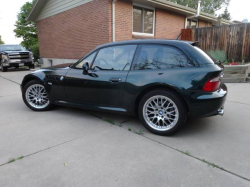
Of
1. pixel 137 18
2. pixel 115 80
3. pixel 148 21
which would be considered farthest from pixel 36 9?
pixel 115 80

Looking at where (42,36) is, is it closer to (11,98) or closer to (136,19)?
(136,19)

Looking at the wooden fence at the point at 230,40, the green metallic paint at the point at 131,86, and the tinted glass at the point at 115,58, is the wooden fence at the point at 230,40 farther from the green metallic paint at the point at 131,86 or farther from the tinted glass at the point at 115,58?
the tinted glass at the point at 115,58

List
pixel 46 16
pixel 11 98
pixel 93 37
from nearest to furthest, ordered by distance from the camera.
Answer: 1. pixel 11 98
2. pixel 93 37
3. pixel 46 16

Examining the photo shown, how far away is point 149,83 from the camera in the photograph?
290 cm

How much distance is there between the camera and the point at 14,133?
10.0ft

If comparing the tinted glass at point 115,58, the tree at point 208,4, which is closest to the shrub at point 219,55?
the tinted glass at point 115,58

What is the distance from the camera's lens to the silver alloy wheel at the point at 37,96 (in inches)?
161

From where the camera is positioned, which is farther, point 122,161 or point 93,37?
point 93,37

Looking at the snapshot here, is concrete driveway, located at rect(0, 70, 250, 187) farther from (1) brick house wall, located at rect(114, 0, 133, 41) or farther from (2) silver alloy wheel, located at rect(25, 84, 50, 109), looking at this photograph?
(1) brick house wall, located at rect(114, 0, 133, 41)

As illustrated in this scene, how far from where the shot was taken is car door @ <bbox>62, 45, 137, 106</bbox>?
3.19 metres

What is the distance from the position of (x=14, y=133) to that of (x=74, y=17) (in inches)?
343

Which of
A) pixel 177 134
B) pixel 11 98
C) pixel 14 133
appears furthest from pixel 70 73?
pixel 11 98

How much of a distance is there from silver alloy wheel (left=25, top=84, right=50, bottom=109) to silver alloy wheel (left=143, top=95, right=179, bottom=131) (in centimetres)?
238

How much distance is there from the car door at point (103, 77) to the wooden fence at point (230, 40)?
24.9 ft
